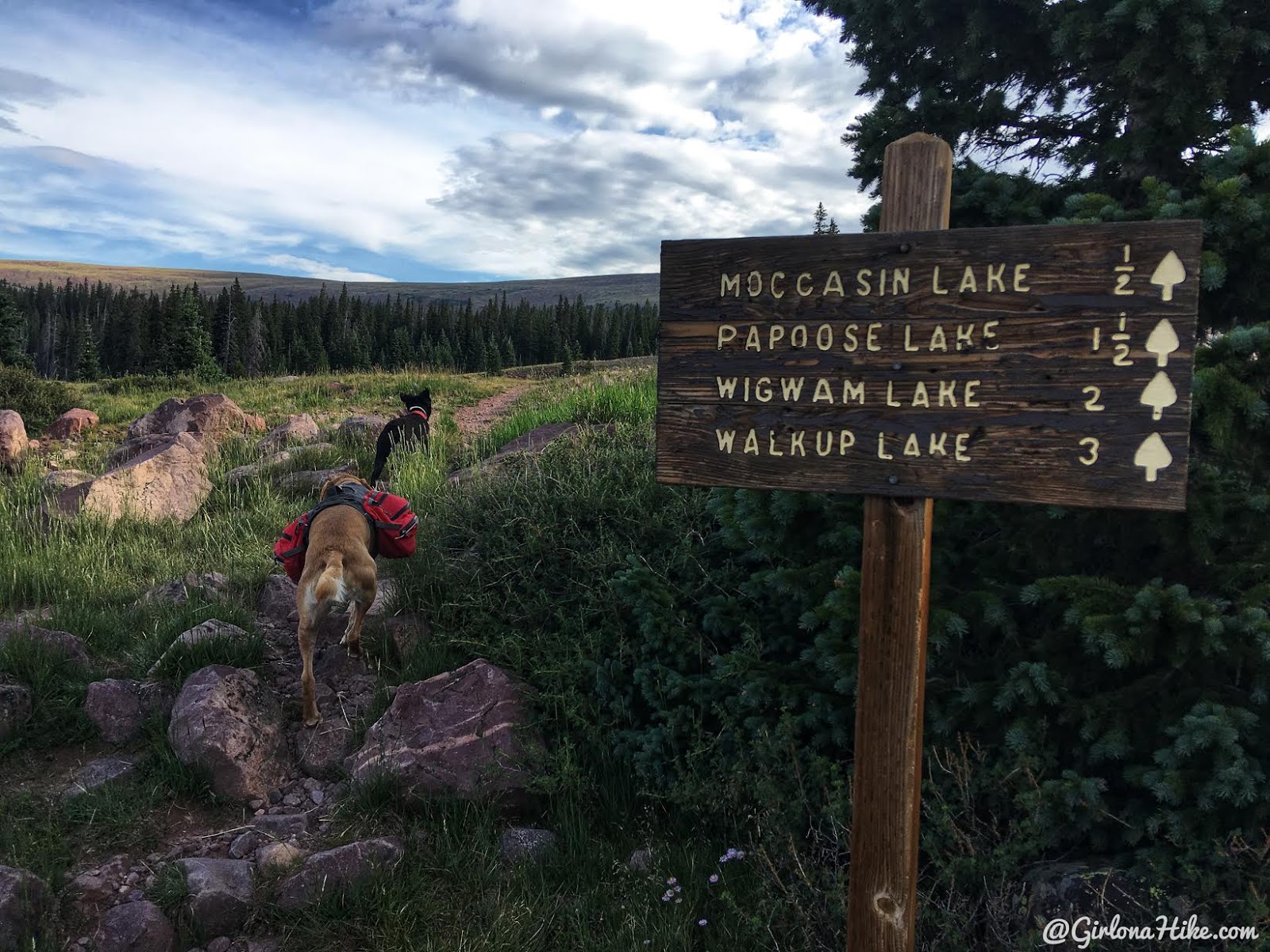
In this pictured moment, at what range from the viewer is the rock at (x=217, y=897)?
331 centimetres

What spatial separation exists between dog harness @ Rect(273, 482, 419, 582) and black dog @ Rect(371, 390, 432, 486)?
390 cm

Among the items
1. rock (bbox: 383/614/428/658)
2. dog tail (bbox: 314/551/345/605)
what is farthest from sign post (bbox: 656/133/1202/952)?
rock (bbox: 383/614/428/658)

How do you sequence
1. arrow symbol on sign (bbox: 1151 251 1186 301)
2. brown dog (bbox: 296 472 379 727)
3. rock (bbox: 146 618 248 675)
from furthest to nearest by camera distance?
rock (bbox: 146 618 248 675) < brown dog (bbox: 296 472 379 727) < arrow symbol on sign (bbox: 1151 251 1186 301)

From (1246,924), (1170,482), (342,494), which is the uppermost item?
(1170,482)

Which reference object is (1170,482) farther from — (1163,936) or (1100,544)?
(1163,936)

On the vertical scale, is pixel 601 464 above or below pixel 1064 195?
below

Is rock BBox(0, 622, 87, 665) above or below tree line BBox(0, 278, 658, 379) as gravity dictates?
below

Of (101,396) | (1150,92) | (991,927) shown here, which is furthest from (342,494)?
(101,396)

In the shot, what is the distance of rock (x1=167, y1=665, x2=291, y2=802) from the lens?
419 centimetres

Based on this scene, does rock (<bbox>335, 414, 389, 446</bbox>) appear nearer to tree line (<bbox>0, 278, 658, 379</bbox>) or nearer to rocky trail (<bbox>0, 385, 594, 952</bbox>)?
rocky trail (<bbox>0, 385, 594, 952</bbox>)

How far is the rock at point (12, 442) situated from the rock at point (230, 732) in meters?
9.61

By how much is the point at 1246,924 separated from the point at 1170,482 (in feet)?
4.96

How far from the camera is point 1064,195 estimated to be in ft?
14.6

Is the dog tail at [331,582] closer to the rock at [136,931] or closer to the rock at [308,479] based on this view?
the rock at [136,931]
